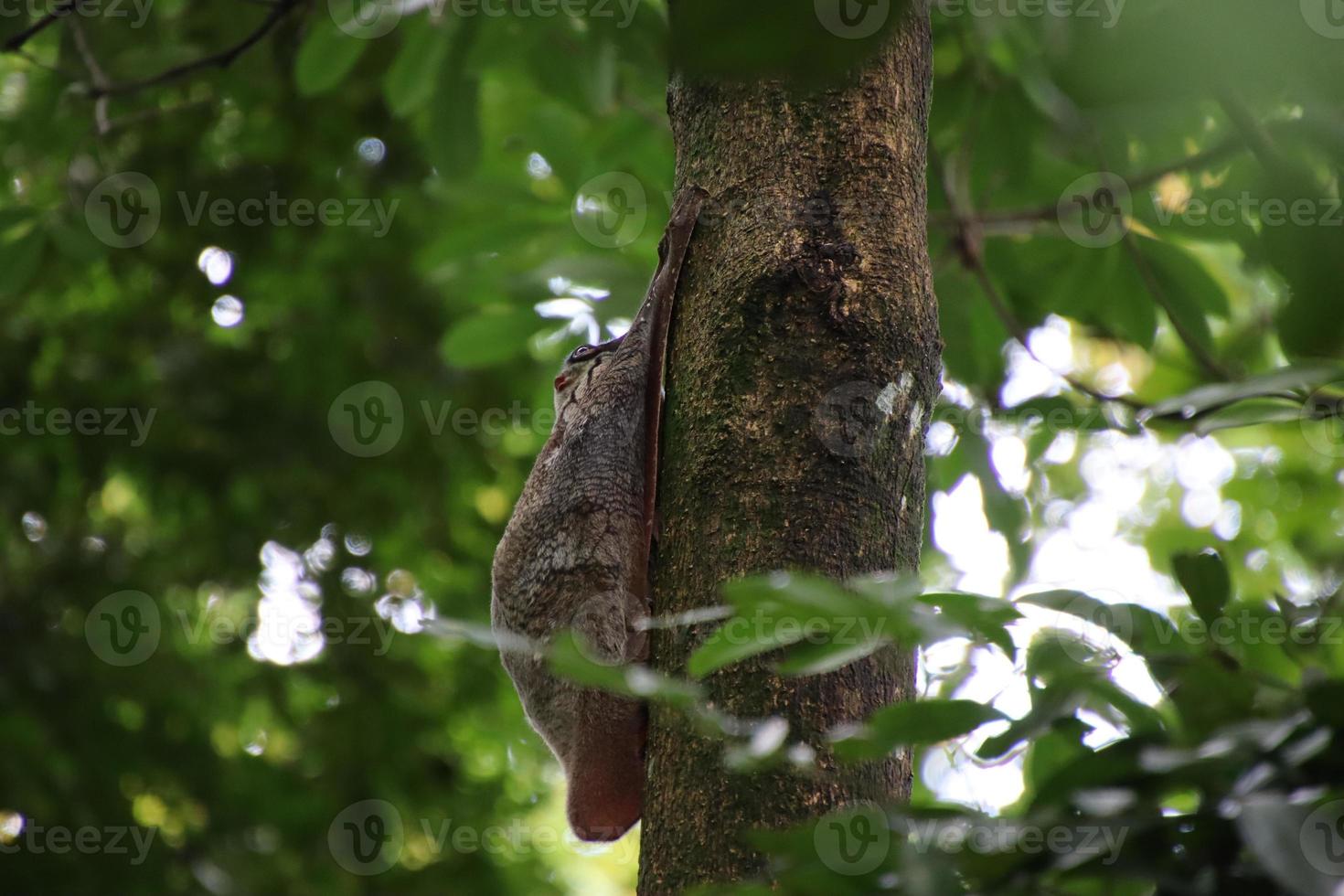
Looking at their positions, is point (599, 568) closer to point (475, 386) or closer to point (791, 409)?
point (791, 409)

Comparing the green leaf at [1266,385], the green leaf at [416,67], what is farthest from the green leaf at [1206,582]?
the green leaf at [416,67]

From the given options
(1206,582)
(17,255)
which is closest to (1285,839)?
(1206,582)

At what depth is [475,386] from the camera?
6.75 m

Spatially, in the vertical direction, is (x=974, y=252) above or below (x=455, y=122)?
below

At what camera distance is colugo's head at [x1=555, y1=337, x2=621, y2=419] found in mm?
3355

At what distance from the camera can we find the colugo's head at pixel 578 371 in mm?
3355

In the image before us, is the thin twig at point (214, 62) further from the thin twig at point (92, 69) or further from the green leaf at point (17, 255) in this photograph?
the green leaf at point (17, 255)

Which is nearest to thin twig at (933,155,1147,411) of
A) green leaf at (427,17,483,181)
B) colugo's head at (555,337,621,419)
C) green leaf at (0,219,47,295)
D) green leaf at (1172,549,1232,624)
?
colugo's head at (555,337,621,419)

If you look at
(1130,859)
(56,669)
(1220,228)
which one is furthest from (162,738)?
(1130,859)

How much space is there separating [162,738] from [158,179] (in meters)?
2.95

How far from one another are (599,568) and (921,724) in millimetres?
1734

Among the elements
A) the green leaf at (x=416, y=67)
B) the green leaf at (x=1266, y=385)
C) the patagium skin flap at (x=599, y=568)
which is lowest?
the patagium skin flap at (x=599, y=568)

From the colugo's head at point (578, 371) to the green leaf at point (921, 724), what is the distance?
2.17m

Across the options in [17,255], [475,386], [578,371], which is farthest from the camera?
[475,386]
